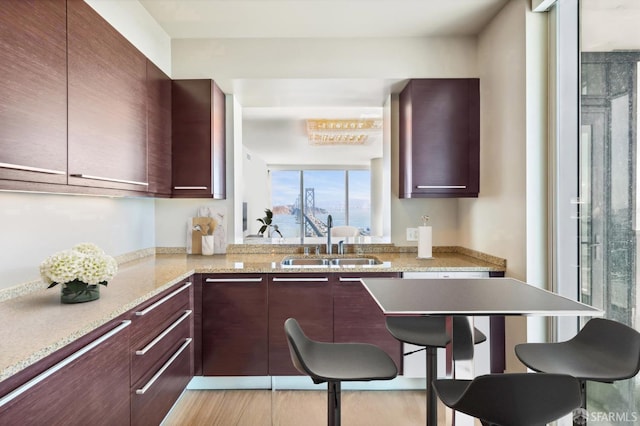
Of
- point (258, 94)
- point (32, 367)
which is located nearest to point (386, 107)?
point (258, 94)

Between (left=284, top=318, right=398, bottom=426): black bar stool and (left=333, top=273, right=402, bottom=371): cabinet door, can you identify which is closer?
(left=284, top=318, right=398, bottom=426): black bar stool

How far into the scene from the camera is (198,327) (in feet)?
8.58

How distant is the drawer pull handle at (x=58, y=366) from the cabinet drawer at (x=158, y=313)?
153mm

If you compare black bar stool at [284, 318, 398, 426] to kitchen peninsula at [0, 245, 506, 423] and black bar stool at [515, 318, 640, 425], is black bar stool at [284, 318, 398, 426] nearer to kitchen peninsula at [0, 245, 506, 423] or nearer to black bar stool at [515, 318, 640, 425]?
black bar stool at [515, 318, 640, 425]

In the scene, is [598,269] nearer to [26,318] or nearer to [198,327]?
[198,327]

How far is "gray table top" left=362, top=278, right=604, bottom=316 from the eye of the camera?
1259 mm

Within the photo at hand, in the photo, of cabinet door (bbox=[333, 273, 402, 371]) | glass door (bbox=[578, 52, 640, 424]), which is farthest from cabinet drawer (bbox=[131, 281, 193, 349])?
glass door (bbox=[578, 52, 640, 424])

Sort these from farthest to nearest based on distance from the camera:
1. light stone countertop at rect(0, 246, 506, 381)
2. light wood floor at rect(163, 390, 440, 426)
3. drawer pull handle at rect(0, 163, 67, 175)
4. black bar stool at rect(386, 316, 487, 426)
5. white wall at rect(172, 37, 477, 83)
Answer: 1. white wall at rect(172, 37, 477, 83)
2. light wood floor at rect(163, 390, 440, 426)
3. black bar stool at rect(386, 316, 487, 426)
4. drawer pull handle at rect(0, 163, 67, 175)
5. light stone countertop at rect(0, 246, 506, 381)

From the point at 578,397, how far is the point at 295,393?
2037 mm

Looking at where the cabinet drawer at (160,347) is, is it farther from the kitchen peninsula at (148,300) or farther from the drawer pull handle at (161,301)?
the drawer pull handle at (161,301)

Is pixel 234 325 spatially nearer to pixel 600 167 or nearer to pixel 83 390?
pixel 83 390

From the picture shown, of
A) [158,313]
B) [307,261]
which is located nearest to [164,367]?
[158,313]

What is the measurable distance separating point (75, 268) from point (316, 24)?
7.46 ft

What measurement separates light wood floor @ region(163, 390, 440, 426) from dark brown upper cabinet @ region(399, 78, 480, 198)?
1.47 m
